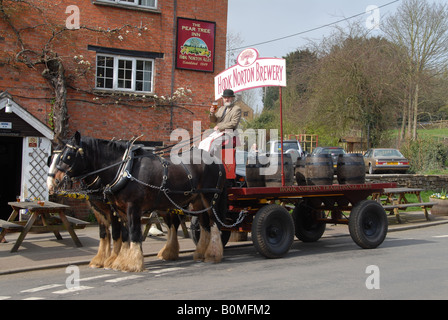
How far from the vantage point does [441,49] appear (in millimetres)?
33188

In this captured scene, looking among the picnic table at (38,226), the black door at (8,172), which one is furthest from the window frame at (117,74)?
the picnic table at (38,226)

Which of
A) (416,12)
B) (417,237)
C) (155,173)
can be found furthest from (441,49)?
(155,173)

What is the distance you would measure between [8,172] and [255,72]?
8555 millimetres

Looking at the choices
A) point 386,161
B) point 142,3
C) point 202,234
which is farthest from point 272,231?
point 386,161

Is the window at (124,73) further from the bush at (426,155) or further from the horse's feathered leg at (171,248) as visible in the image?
the bush at (426,155)

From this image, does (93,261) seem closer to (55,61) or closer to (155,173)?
(155,173)

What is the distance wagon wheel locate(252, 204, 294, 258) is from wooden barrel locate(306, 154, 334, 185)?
1.18m

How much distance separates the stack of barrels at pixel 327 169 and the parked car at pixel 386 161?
757 inches

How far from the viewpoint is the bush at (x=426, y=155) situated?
2843 centimetres

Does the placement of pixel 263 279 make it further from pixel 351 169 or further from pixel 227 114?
pixel 351 169

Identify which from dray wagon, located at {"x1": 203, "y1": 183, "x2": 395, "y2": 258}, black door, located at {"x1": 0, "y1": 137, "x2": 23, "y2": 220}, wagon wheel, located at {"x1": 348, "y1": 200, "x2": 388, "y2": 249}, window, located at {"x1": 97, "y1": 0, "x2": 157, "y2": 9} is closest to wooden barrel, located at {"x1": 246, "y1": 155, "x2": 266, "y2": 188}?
dray wagon, located at {"x1": 203, "y1": 183, "x2": 395, "y2": 258}

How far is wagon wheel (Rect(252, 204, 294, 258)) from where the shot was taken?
8.84 metres

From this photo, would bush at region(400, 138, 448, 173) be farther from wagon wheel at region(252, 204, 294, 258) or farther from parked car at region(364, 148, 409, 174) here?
wagon wheel at region(252, 204, 294, 258)

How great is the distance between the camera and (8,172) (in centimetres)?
1439
